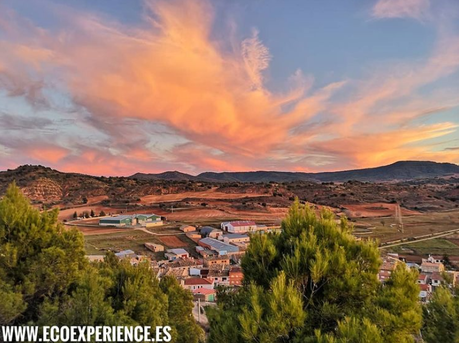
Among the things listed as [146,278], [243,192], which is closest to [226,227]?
[243,192]

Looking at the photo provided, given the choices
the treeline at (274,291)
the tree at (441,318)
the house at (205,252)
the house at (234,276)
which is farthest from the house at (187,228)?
the tree at (441,318)

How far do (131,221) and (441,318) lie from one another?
236 feet

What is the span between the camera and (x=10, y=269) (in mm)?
8031

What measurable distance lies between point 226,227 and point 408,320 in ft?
209

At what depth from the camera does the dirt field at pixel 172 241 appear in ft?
182

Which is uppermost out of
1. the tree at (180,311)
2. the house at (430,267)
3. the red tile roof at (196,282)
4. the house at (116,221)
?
the house at (116,221)

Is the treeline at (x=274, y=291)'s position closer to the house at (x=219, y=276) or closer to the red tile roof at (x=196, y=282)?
the red tile roof at (x=196, y=282)

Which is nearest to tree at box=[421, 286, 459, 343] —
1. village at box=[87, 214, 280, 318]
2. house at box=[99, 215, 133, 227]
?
village at box=[87, 214, 280, 318]

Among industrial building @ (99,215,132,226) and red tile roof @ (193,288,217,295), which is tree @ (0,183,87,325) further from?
industrial building @ (99,215,132,226)

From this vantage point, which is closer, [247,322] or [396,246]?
[247,322]

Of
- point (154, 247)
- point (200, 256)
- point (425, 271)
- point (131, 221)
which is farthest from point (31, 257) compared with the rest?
point (131, 221)

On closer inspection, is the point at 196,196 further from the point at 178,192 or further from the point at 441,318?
the point at 441,318

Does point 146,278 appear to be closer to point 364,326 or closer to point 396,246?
point 364,326

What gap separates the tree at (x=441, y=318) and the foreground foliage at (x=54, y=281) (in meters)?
6.11
